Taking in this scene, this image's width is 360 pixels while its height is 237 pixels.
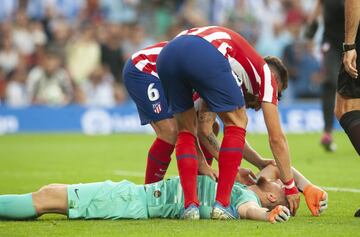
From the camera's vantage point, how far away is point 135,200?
780 centimetres

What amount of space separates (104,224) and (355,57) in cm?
243

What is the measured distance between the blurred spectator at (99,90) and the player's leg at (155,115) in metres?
13.8

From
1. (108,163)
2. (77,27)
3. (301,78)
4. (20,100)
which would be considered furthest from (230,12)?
(108,163)

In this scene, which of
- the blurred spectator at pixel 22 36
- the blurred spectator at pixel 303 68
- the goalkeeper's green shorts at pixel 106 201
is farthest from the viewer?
the blurred spectator at pixel 22 36

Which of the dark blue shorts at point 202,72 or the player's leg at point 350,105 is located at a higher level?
the dark blue shorts at point 202,72

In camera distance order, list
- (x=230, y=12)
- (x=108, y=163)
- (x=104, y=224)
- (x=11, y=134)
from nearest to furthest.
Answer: (x=104, y=224), (x=108, y=163), (x=11, y=134), (x=230, y=12)

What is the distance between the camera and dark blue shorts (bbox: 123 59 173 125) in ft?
29.8

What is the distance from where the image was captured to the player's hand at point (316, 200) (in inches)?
315

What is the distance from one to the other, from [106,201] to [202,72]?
132 centimetres

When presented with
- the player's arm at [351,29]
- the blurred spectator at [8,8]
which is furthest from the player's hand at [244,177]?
the blurred spectator at [8,8]

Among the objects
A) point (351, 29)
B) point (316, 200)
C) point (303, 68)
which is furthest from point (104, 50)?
point (351, 29)

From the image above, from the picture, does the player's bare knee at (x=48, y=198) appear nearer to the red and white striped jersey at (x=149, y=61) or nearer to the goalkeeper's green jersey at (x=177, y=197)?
the goalkeeper's green jersey at (x=177, y=197)

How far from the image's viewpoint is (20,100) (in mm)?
22781

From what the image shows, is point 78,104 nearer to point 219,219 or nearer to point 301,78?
point 301,78
